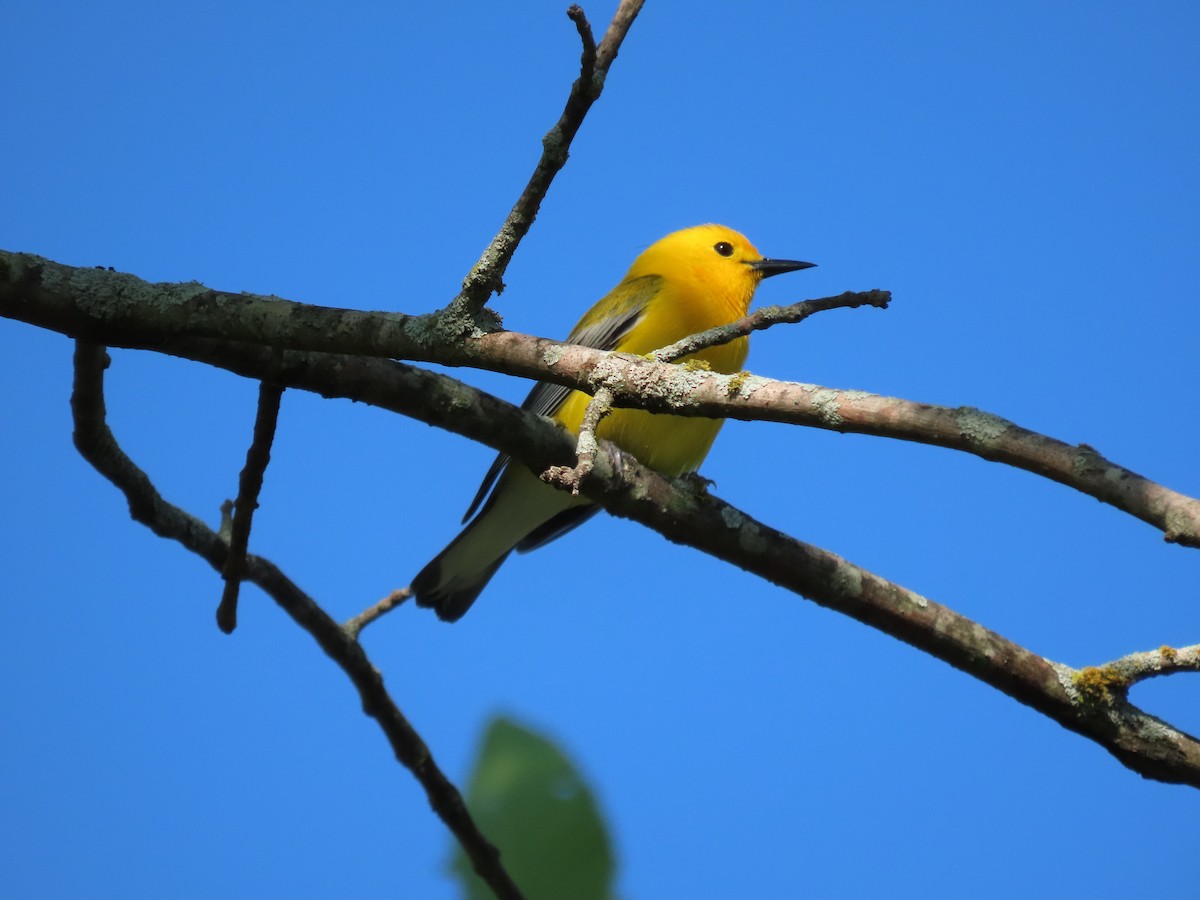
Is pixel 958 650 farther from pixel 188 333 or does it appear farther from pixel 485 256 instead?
pixel 188 333

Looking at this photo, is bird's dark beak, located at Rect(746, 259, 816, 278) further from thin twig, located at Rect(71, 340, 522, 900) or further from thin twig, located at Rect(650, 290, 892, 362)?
thin twig, located at Rect(650, 290, 892, 362)

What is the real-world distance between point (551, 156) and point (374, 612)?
247cm

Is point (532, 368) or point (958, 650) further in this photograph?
point (958, 650)

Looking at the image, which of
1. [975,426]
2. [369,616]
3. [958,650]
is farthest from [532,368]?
[369,616]

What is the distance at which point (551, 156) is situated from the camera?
2.61 m

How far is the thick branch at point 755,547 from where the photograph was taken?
305cm

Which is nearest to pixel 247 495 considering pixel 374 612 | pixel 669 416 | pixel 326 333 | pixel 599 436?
Result: pixel 326 333

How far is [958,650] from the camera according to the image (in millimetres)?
3432

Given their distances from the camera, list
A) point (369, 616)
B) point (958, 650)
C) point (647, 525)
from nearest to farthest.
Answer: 1. point (958, 650)
2. point (647, 525)
3. point (369, 616)

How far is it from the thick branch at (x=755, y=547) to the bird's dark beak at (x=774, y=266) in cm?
338

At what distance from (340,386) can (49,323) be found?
2.35ft

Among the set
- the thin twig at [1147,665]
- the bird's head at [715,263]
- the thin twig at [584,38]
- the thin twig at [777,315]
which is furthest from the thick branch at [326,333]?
the bird's head at [715,263]

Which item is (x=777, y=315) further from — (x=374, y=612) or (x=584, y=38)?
(x=374, y=612)

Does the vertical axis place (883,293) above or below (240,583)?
below
